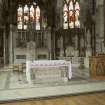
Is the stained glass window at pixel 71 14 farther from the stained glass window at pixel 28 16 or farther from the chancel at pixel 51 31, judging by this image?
the stained glass window at pixel 28 16

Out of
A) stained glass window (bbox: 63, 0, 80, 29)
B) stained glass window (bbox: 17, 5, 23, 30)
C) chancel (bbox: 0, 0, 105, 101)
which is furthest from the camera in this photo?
stained glass window (bbox: 17, 5, 23, 30)

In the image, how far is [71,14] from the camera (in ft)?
64.5

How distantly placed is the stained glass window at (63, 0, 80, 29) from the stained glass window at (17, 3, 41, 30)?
6.99 ft

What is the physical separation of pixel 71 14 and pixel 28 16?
3367 millimetres

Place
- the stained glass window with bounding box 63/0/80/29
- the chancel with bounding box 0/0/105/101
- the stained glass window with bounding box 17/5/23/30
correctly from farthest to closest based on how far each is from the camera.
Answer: the stained glass window with bounding box 17/5/23/30 → the stained glass window with bounding box 63/0/80/29 → the chancel with bounding box 0/0/105/101

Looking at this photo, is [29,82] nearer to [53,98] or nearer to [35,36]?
[53,98]

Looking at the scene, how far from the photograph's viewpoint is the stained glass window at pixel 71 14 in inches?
762

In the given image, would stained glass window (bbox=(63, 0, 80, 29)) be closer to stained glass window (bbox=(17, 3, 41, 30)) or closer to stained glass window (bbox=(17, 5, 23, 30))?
stained glass window (bbox=(17, 3, 41, 30))

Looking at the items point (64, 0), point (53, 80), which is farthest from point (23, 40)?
point (53, 80)

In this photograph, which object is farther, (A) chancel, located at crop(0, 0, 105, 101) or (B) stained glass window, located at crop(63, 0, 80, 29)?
(B) stained glass window, located at crop(63, 0, 80, 29)

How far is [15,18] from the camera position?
64.7ft

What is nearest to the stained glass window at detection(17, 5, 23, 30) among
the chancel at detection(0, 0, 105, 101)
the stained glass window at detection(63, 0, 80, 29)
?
the chancel at detection(0, 0, 105, 101)

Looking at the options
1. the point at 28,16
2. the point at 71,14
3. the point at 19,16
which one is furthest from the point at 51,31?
the point at 19,16

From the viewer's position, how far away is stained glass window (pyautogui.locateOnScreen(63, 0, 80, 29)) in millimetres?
19348
